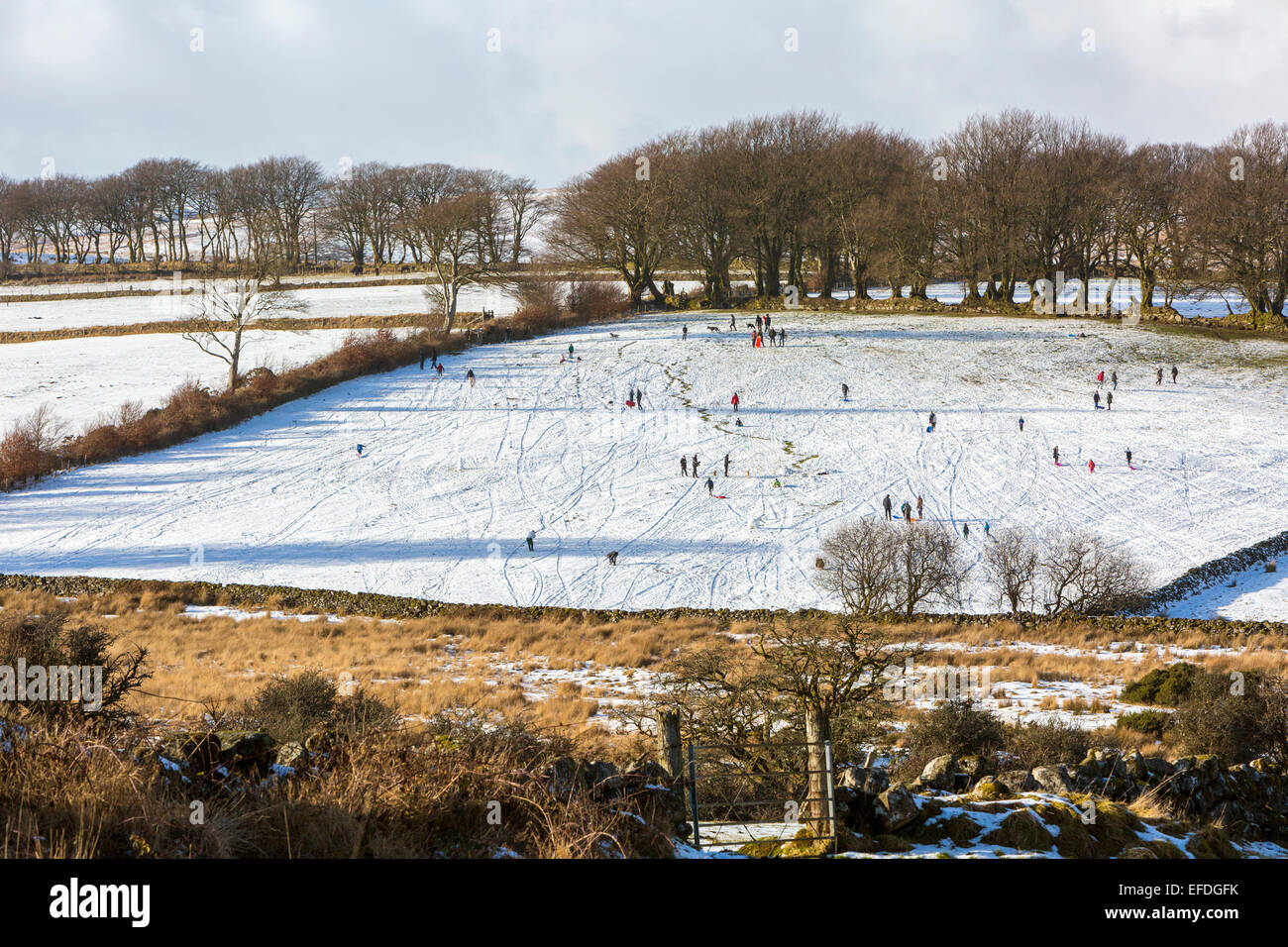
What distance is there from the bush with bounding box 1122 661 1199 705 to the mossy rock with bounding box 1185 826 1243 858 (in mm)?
11242

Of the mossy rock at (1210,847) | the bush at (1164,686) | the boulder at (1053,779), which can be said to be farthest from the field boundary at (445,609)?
the mossy rock at (1210,847)

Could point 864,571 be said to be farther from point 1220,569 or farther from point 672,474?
point 672,474

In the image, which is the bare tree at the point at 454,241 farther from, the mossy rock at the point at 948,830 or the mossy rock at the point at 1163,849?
the mossy rock at the point at 1163,849

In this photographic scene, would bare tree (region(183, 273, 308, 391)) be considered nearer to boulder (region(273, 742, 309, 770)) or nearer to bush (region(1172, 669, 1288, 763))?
boulder (region(273, 742, 309, 770))

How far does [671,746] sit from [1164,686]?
1550cm

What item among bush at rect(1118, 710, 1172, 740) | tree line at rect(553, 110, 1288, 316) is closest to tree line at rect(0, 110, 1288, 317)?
tree line at rect(553, 110, 1288, 316)

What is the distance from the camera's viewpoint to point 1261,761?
40.3 ft

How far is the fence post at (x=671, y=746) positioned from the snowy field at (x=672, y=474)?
20.8 meters

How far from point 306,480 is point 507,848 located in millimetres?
39002

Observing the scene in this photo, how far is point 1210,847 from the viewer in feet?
25.5

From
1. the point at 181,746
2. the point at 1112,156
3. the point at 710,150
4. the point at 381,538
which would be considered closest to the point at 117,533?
the point at 381,538

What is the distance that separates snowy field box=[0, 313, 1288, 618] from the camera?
32.8 metres

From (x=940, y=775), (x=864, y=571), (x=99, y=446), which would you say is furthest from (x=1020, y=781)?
(x=99, y=446)

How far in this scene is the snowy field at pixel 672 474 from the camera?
32.8m
